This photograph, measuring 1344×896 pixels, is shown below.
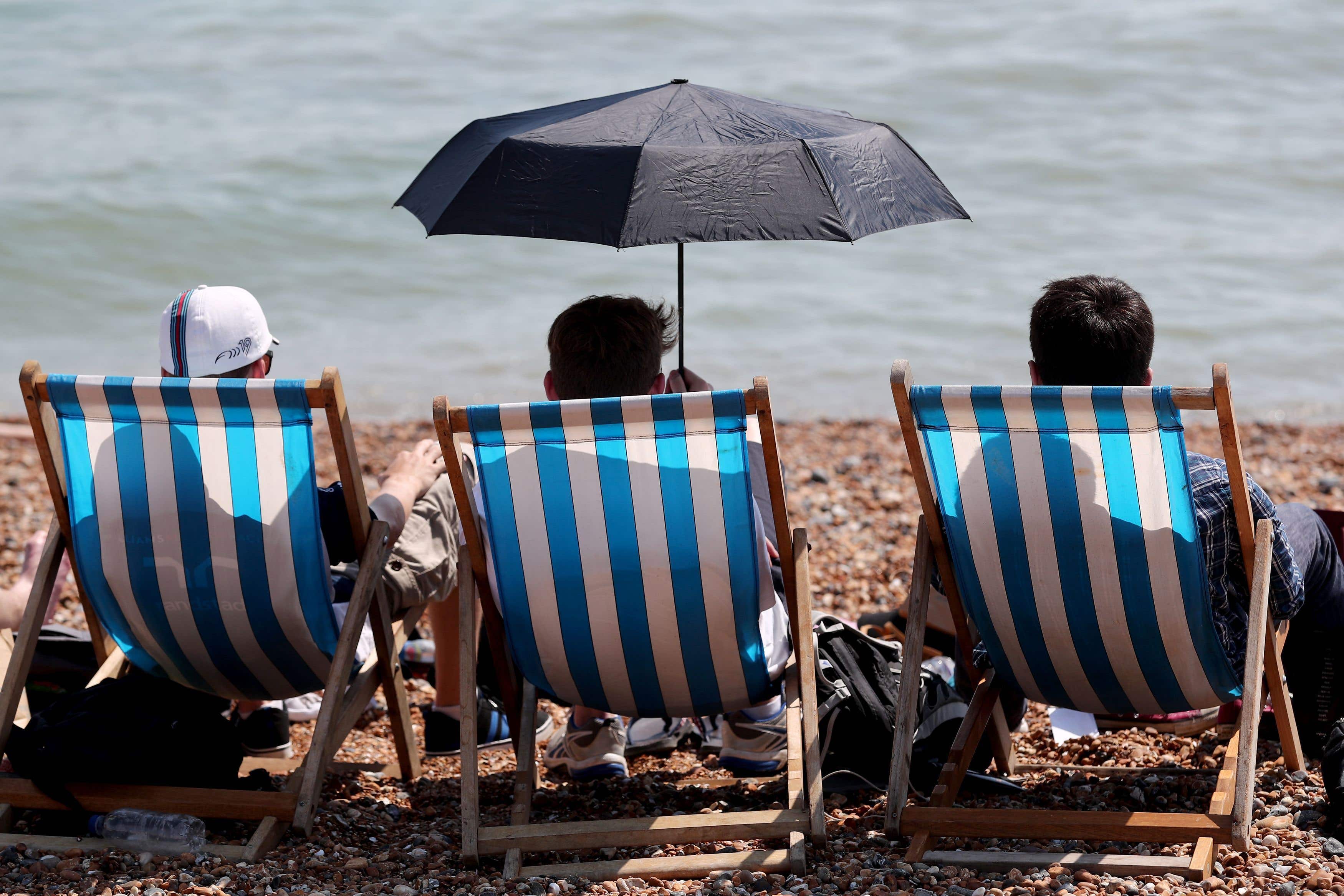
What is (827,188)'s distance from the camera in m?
3.06

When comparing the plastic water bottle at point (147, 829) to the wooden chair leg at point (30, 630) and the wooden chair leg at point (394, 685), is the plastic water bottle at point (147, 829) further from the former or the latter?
the wooden chair leg at point (394, 685)

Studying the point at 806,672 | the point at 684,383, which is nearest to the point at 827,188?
the point at 684,383

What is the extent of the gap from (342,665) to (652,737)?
97 cm

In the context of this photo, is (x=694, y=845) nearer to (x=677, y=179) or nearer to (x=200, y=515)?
(x=200, y=515)

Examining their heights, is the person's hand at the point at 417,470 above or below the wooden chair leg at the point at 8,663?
above

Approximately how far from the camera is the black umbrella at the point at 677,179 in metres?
2.96

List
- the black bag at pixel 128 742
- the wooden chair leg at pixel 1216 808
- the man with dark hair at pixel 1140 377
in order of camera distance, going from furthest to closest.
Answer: the black bag at pixel 128 742 → the man with dark hair at pixel 1140 377 → the wooden chair leg at pixel 1216 808

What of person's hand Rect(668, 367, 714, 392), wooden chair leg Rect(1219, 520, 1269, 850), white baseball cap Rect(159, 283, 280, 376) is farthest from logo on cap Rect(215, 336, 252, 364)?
wooden chair leg Rect(1219, 520, 1269, 850)

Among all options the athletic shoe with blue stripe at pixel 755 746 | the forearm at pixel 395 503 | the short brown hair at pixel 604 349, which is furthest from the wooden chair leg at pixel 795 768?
the forearm at pixel 395 503

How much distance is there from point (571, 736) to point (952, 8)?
17.6 meters

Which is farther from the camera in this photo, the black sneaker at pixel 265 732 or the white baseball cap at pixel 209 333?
the black sneaker at pixel 265 732

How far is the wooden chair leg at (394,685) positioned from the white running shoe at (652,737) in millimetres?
550

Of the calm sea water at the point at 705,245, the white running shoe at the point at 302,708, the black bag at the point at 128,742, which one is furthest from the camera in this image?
the calm sea water at the point at 705,245

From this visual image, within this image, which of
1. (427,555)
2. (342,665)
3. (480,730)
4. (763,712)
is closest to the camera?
(342,665)
